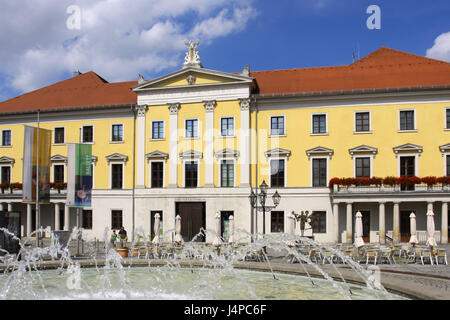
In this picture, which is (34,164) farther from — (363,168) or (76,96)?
(363,168)

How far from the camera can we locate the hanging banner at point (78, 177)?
2453 cm

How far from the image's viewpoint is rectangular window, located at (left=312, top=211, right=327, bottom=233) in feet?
109

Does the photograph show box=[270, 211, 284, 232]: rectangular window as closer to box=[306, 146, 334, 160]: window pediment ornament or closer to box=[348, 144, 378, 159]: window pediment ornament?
box=[306, 146, 334, 160]: window pediment ornament

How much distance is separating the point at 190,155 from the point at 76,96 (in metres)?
13.1

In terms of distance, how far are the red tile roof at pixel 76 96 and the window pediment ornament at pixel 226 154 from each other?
8635 mm

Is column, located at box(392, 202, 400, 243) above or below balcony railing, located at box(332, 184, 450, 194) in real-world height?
below

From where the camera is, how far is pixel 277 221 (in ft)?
112

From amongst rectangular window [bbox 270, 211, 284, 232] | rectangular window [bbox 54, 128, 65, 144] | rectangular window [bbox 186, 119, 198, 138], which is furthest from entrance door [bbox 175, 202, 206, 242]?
rectangular window [bbox 54, 128, 65, 144]

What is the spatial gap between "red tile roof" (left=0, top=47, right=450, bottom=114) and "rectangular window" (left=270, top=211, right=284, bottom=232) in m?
9.05

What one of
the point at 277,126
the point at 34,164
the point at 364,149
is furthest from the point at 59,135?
the point at 364,149

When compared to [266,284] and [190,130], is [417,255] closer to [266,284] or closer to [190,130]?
[266,284]

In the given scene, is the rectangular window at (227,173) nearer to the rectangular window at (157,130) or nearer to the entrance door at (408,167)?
the rectangular window at (157,130)

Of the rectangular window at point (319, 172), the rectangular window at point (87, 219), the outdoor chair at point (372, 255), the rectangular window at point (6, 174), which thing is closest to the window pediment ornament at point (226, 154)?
the rectangular window at point (319, 172)
